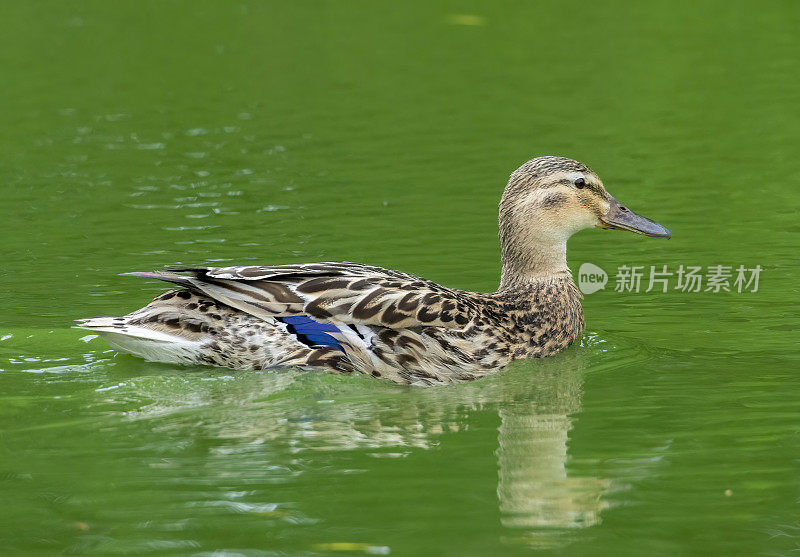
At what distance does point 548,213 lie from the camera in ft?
30.6

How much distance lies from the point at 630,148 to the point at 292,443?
8363mm

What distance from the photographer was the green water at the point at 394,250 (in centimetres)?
629

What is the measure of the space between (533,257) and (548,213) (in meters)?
0.31

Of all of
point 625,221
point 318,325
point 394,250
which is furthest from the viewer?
point 394,250

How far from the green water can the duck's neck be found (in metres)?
0.55

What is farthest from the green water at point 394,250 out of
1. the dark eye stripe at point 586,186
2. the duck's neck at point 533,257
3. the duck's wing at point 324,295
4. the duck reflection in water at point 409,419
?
the dark eye stripe at point 586,186

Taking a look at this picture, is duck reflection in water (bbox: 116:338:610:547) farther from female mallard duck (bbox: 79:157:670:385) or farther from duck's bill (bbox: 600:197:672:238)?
duck's bill (bbox: 600:197:672:238)

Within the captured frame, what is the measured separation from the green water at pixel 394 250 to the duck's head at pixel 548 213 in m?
0.67

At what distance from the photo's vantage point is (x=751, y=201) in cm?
1259

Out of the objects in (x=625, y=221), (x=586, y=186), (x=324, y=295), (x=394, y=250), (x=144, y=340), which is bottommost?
(x=144, y=340)

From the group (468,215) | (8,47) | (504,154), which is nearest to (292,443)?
(468,215)

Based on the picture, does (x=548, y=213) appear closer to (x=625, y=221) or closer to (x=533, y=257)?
(x=533, y=257)

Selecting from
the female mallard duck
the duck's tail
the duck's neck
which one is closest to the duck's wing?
the female mallard duck

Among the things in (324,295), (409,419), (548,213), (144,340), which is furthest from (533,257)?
(144,340)
